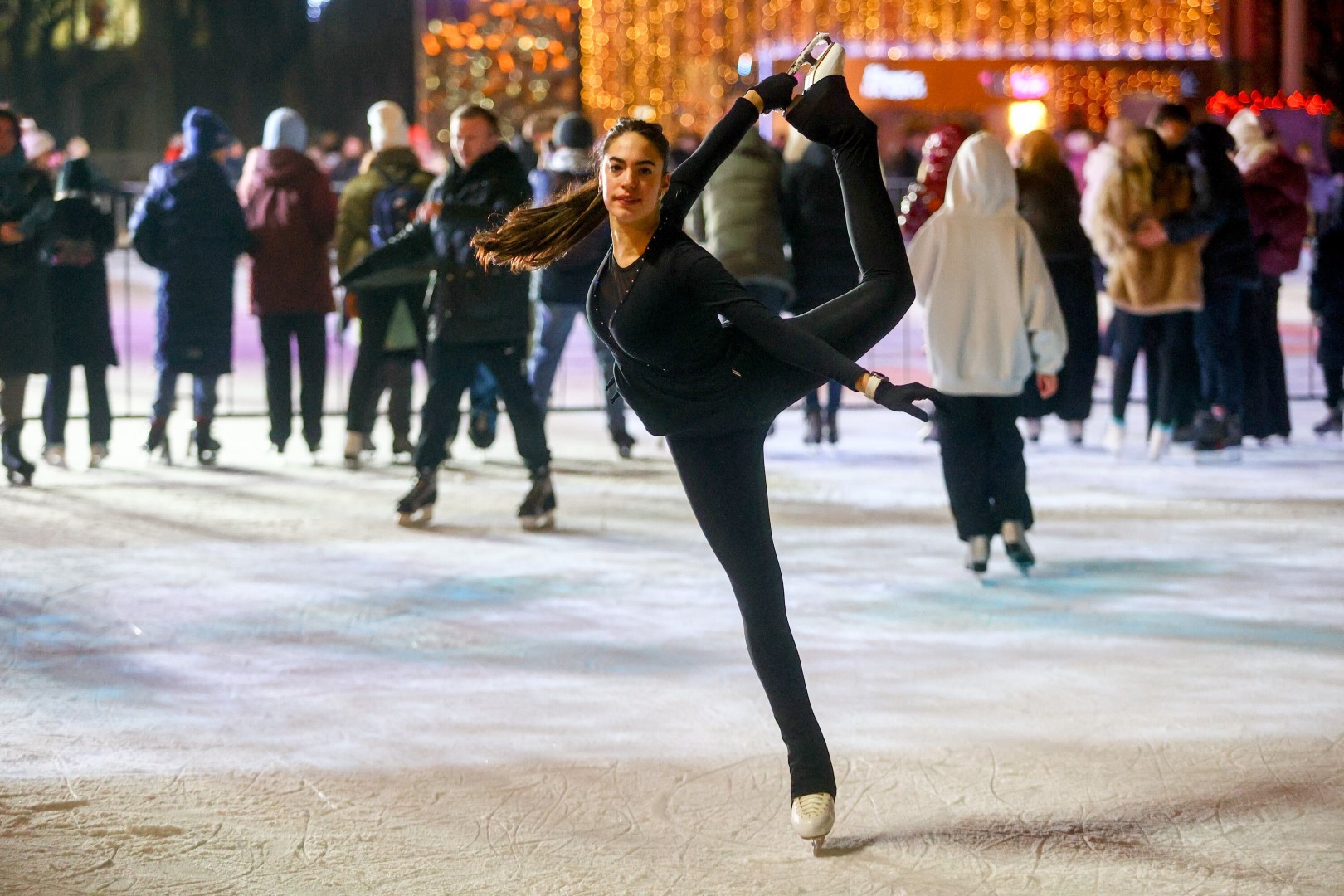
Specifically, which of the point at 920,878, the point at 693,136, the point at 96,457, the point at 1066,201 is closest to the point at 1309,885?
the point at 920,878

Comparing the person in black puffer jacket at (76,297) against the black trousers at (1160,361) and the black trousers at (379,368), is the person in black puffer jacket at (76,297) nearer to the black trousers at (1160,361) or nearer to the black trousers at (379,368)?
the black trousers at (379,368)

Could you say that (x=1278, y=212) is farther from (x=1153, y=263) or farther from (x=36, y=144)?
(x=36, y=144)

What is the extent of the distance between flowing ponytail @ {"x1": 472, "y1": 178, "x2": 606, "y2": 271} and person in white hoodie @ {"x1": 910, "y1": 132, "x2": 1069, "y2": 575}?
8.64ft

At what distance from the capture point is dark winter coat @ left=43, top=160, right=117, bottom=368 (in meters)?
8.35

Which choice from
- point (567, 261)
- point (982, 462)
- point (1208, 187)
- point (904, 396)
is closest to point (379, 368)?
point (567, 261)

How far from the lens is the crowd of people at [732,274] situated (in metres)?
6.17

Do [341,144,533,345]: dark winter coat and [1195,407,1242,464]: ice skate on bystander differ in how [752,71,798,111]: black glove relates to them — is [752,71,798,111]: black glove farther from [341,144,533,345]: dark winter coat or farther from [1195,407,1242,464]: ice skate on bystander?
[1195,407,1242,464]: ice skate on bystander

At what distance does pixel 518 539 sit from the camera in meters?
6.99

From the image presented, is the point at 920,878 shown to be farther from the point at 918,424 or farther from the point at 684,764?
the point at 918,424

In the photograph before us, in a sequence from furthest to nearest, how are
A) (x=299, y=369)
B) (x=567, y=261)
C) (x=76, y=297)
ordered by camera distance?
1. (x=299, y=369)
2. (x=76, y=297)
3. (x=567, y=261)

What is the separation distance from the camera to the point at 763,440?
3539mm

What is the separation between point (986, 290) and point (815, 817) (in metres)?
2.98

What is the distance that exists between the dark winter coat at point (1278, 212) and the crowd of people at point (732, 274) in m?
0.01

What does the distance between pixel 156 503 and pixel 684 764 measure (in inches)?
173
